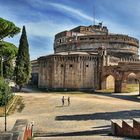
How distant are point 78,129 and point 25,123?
755 centimetres

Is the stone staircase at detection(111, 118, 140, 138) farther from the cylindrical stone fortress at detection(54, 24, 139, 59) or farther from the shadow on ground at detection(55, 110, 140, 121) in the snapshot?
the cylindrical stone fortress at detection(54, 24, 139, 59)

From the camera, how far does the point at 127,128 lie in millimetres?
14312

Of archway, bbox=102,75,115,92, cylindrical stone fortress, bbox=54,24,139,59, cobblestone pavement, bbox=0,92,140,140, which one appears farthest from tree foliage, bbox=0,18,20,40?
cylindrical stone fortress, bbox=54,24,139,59

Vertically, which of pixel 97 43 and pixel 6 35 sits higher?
pixel 97 43

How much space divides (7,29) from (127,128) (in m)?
25.4

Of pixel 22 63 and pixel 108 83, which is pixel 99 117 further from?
pixel 108 83

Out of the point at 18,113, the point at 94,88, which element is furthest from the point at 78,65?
the point at 18,113

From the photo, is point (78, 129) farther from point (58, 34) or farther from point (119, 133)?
point (58, 34)

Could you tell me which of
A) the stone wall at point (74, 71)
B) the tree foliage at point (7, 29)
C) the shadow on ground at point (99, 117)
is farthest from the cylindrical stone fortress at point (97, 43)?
the shadow on ground at point (99, 117)

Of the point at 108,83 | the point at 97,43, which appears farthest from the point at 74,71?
the point at 97,43

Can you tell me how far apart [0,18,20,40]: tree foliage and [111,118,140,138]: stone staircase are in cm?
2304

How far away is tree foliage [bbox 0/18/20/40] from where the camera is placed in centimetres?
3585

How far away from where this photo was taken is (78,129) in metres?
19.1

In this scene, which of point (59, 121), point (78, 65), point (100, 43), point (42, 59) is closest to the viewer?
point (59, 121)
